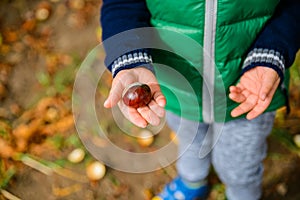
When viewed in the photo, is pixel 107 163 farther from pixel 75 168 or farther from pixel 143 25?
pixel 143 25

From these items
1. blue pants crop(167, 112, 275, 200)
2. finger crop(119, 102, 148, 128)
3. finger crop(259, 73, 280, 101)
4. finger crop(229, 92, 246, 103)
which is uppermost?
finger crop(119, 102, 148, 128)

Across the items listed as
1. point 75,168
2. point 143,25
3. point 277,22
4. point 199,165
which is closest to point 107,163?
point 75,168

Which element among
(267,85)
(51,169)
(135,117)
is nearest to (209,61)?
(267,85)

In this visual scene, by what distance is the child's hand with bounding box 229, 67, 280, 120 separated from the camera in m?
0.91

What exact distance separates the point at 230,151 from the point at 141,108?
37 cm

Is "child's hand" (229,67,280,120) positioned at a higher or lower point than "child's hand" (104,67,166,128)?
lower

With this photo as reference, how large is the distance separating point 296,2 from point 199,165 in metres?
0.51

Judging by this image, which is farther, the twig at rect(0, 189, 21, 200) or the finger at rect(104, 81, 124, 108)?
the twig at rect(0, 189, 21, 200)

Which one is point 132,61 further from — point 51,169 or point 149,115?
point 51,169

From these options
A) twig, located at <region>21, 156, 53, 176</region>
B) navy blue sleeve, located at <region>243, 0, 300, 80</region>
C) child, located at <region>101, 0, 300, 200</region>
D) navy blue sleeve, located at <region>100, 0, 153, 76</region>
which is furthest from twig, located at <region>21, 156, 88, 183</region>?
navy blue sleeve, located at <region>243, 0, 300, 80</region>

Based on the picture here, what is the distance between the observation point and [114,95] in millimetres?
851

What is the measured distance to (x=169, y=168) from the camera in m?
1.51

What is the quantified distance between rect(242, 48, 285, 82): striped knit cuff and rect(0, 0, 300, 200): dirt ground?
59cm

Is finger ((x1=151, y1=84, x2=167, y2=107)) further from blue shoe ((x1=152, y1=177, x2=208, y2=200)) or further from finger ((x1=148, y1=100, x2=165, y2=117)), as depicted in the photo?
blue shoe ((x1=152, y1=177, x2=208, y2=200))
